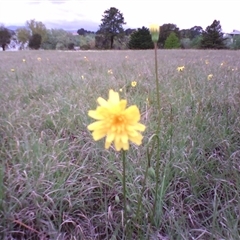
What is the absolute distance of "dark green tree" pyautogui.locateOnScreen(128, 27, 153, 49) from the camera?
1930 cm

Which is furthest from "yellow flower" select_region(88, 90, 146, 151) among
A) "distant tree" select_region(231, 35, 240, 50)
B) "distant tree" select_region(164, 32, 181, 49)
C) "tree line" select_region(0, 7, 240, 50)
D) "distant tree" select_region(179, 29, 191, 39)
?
"distant tree" select_region(179, 29, 191, 39)

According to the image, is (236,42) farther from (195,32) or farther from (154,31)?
(154,31)

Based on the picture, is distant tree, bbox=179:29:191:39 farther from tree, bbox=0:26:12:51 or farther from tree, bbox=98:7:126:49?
tree, bbox=0:26:12:51

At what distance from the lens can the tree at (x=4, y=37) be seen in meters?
20.7

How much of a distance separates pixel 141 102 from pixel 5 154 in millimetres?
1094

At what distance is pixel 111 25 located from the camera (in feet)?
78.3

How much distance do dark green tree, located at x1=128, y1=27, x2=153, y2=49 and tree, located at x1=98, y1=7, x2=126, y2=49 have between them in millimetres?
3179

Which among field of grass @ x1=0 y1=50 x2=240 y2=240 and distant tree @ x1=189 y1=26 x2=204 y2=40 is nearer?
field of grass @ x1=0 y1=50 x2=240 y2=240

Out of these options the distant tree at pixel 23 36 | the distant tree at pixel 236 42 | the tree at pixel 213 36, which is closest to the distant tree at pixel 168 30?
the tree at pixel 213 36

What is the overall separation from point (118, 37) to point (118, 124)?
81.6 ft

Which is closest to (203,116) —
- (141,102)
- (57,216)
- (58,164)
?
(141,102)

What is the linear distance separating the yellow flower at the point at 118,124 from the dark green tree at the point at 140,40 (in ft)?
62.2

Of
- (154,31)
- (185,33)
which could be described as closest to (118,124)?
(154,31)

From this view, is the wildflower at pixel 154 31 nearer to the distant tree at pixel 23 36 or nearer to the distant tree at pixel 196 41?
the distant tree at pixel 196 41
